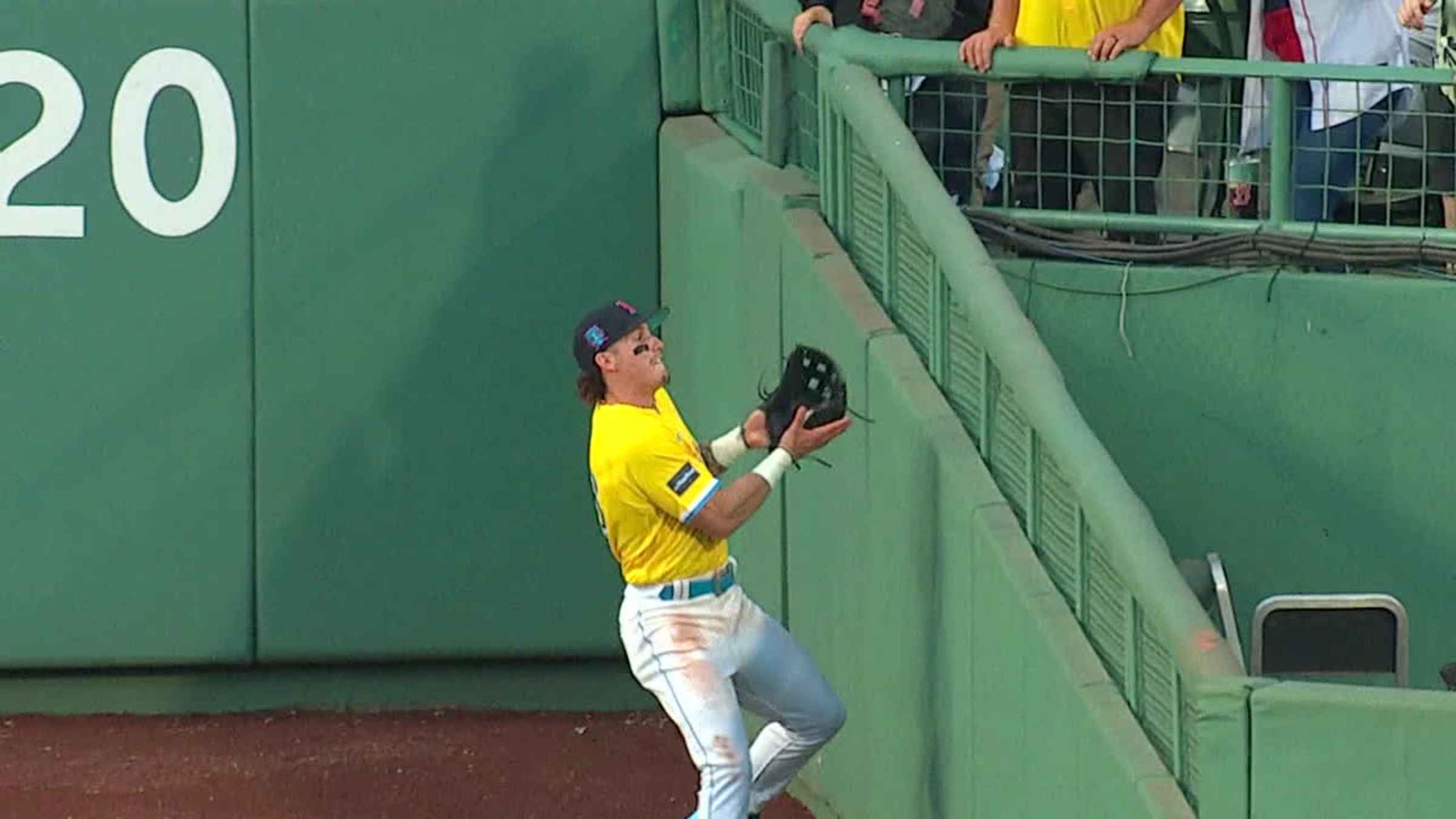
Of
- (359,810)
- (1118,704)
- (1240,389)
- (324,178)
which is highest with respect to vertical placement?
(324,178)

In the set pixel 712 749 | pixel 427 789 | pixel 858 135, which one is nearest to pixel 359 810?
pixel 427 789

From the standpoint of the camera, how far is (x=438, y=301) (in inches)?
381

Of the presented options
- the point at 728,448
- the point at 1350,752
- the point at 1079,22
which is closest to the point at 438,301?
the point at 1079,22

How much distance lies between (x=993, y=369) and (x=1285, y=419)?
1.65 metres

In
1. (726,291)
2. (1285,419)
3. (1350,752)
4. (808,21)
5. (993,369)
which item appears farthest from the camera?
(726,291)

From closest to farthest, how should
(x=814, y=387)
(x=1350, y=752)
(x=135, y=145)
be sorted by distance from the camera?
(x=1350, y=752) → (x=814, y=387) → (x=135, y=145)

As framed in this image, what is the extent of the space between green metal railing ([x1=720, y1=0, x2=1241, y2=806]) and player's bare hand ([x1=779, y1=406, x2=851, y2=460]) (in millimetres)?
360

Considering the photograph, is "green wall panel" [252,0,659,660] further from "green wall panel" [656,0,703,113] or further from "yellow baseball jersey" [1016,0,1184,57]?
"yellow baseball jersey" [1016,0,1184,57]

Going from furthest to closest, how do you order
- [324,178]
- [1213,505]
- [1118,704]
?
[324,178] < [1213,505] < [1118,704]

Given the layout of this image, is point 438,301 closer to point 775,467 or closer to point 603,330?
point 603,330

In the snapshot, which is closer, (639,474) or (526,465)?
(639,474)

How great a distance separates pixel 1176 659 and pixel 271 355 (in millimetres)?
5104

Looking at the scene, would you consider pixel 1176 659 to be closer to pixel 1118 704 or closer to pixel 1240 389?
pixel 1118 704

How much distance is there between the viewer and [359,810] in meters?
8.58
